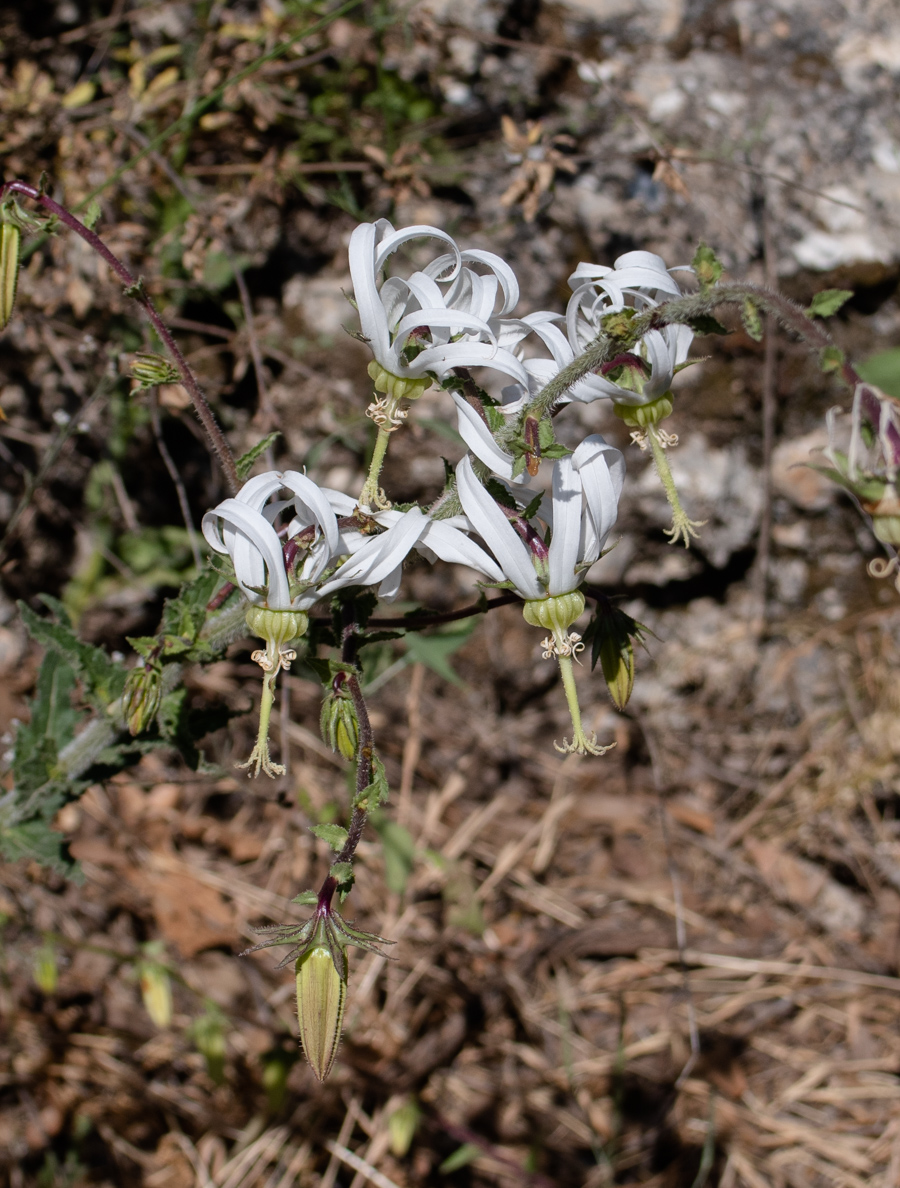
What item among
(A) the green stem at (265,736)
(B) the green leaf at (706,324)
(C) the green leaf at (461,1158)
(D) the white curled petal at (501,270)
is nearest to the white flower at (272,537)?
(A) the green stem at (265,736)

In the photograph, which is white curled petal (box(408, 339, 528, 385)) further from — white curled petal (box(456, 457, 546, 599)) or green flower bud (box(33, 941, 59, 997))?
green flower bud (box(33, 941, 59, 997))

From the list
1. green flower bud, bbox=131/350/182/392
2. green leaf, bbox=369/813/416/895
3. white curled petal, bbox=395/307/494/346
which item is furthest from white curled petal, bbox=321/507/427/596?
green leaf, bbox=369/813/416/895

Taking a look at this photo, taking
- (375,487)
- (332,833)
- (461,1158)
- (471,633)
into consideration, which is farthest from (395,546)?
(461,1158)

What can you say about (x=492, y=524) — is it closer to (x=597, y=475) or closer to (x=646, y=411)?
(x=597, y=475)

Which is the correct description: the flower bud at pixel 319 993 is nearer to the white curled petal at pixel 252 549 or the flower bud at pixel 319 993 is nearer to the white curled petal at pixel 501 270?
the white curled petal at pixel 252 549

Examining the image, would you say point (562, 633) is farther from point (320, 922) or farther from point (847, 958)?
point (847, 958)

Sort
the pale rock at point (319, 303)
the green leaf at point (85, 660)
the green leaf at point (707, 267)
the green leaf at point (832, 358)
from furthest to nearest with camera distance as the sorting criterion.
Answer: the pale rock at point (319, 303) < the green leaf at point (85, 660) < the green leaf at point (707, 267) < the green leaf at point (832, 358)
